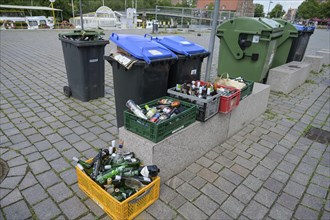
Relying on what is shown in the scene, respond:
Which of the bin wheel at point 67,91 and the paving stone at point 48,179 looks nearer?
the paving stone at point 48,179

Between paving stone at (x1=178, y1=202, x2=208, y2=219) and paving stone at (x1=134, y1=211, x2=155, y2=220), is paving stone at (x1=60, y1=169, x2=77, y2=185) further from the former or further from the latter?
paving stone at (x1=178, y1=202, x2=208, y2=219)

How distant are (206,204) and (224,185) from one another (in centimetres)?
39

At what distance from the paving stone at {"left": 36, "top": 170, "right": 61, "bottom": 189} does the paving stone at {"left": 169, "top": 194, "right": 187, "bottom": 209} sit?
130 cm

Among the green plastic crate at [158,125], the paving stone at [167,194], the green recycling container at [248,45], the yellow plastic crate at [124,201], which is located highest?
the green recycling container at [248,45]

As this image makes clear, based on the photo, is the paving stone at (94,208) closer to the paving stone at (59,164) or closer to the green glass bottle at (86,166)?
the green glass bottle at (86,166)

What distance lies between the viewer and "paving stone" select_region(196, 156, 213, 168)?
9.91ft

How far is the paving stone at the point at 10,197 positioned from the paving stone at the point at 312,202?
2964mm

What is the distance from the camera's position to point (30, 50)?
9.95m

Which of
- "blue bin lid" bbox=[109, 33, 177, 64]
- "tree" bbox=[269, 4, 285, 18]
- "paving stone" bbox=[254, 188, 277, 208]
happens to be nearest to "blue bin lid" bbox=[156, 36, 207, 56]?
"blue bin lid" bbox=[109, 33, 177, 64]

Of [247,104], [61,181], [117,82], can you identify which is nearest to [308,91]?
[247,104]

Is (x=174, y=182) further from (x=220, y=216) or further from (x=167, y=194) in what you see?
(x=220, y=216)

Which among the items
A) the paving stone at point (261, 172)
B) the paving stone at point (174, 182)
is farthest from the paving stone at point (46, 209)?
the paving stone at point (261, 172)

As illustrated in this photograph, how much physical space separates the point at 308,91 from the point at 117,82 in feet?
18.0

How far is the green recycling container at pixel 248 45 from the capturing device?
509cm
